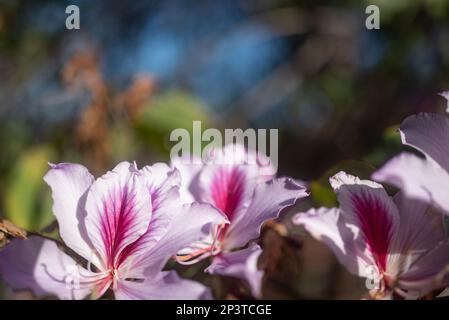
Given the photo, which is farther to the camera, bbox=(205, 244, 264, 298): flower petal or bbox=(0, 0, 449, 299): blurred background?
bbox=(0, 0, 449, 299): blurred background

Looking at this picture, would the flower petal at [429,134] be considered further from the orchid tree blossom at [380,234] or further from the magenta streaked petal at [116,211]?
the magenta streaked petal at [116,211]

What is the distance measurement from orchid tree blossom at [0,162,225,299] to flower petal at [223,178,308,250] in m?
0.03

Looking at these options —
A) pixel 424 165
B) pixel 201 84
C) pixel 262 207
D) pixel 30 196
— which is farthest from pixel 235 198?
pixel 201 84

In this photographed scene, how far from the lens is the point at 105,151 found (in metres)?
0.92

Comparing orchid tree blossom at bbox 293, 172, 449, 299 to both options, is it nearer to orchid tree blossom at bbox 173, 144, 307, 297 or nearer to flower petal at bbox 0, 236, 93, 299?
orchid tree blossom at bbox 173, 144, 307, 297

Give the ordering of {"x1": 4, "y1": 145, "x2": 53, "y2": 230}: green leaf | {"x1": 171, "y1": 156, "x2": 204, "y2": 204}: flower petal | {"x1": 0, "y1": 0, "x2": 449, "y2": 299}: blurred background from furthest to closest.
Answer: {"x1": 0, "y1": 0, "x2": 449, "y2": 299}: blurred background
{"x1": 4, "y1": 145, "x2": 53, "y2": 230}: green leaf
{"x1": 171, "y1": 156, "x2": 204, "y2": 204}: flower petal

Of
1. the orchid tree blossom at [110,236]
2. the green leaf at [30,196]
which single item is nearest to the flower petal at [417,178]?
the orchid tree blossom at [110,236]

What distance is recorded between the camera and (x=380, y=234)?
37 centimetres

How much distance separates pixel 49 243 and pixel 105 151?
574 mm

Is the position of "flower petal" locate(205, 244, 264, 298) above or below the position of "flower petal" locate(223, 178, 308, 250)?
below

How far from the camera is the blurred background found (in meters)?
0.93

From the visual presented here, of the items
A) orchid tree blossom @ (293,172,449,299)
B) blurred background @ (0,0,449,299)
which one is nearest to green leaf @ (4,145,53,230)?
blurred background @ (0,0,449,299)
